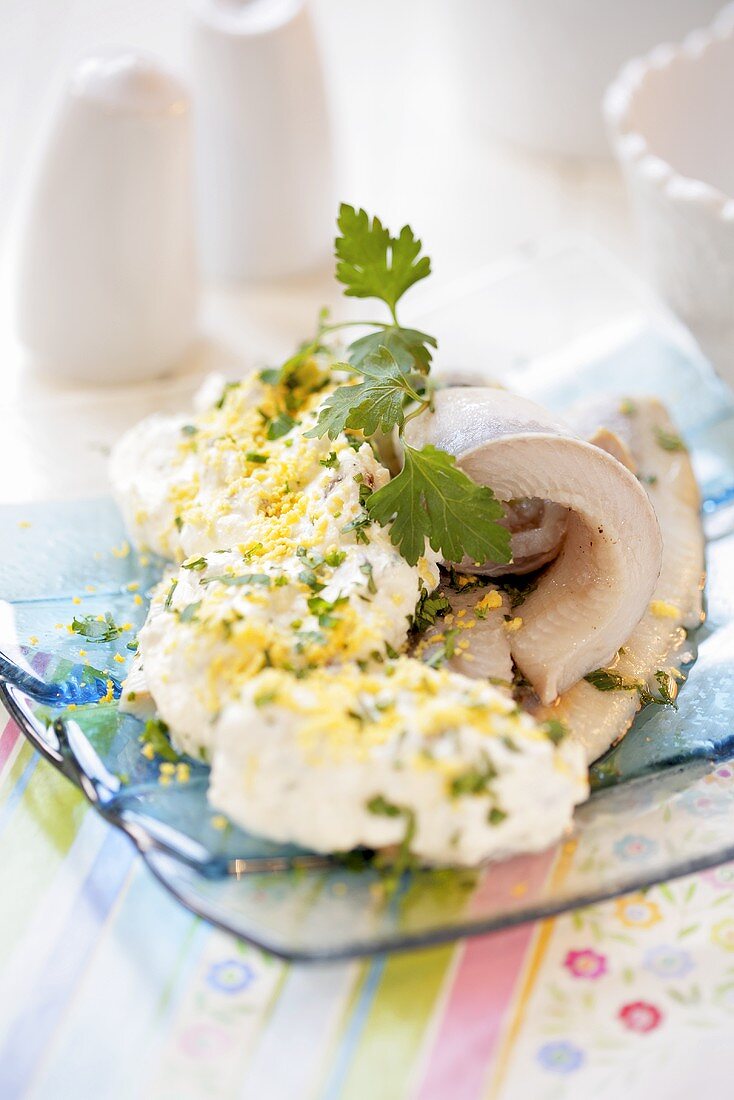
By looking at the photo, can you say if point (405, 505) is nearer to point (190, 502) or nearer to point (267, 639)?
point (267, 639)

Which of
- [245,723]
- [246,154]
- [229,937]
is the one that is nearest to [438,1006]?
[229,937]

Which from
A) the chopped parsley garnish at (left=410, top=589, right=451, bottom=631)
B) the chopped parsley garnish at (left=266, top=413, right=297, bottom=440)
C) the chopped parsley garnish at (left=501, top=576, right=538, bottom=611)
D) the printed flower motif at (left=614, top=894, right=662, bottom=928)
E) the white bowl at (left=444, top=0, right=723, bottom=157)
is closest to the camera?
the printed flower motif at (left=614, top=894, right=662, bottom=928)

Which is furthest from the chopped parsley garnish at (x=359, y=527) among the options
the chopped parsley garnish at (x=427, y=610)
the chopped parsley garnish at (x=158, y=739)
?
the chopped parsley garnish at (x=158, y=739)

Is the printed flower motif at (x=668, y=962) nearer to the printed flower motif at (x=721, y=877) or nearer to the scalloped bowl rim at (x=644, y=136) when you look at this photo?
the printed flower motif at (x=721, y=877)

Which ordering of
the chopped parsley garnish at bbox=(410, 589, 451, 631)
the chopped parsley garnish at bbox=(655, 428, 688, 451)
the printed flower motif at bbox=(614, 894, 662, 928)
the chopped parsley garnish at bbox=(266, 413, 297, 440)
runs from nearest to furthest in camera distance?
1. the printed flower motif at bbox=(614, 894, 662, 928)
2. the chopped parsley garnish at bbox=(410, 589, 451, 631)
3. the chopped parsley garnish at bbox=(266, 413, 297, 440)
4. the chopped parsley garnish at bbox=(655, 428, 688, 451)

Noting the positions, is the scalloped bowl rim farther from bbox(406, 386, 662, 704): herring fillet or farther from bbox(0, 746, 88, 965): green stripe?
bbox(0, 746, 88, 965): green stripe

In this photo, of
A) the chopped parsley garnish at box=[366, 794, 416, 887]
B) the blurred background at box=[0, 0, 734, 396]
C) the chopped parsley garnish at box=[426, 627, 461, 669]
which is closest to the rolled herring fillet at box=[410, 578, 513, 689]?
the chopped parsley garnish at box=[426, 627, 461, 669]

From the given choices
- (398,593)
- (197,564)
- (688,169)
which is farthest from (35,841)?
(688,169)
